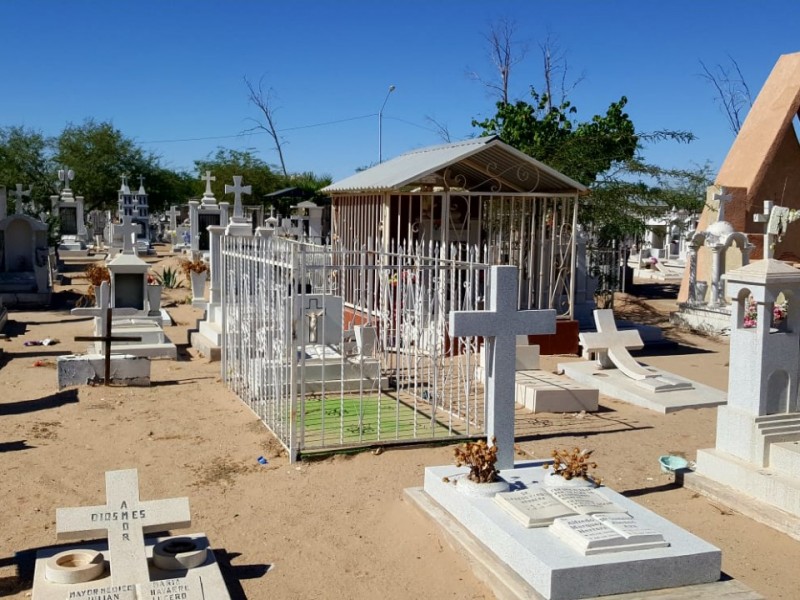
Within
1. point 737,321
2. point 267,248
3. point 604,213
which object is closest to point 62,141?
point 604,213

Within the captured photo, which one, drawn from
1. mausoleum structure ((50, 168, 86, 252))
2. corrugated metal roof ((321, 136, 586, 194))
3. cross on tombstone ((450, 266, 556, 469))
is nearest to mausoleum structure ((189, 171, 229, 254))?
mausoleum structure ((50, 168, 86, 252))

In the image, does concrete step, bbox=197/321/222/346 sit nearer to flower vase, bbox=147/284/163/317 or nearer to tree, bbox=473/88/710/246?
flower vase, bbox=147/284/163/317

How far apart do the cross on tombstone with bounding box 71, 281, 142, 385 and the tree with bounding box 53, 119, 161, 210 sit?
33.1 m

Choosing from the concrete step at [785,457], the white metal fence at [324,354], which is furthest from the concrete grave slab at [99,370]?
the concrete step at [785,457]

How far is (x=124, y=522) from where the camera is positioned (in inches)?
182

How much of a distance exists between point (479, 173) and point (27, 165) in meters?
36.2

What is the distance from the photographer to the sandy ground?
4.91 metres

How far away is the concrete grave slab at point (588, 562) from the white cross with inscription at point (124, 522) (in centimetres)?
180

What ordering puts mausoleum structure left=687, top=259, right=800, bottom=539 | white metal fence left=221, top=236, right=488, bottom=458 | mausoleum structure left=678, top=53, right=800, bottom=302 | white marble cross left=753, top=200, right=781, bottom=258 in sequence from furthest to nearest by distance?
mausoleum structure left=678, top=53, right=800, bottom=302, white marble cross left=753, top=200, right=781, bottom=258, white metal fence left=221, top=236, right=488, bottom=458, mausoleum structure left=687, top=259, right=800, bottom=539

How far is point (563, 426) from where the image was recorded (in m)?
8.45

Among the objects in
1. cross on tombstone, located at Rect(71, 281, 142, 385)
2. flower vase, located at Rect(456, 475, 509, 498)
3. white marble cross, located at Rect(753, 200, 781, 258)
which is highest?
white marble cross, located at Rect(753, 200, 781, 258)

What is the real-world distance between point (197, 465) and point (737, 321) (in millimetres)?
4627

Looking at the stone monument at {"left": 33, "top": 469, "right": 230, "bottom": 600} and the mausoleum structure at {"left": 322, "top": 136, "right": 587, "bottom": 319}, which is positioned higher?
the mausoleum structure at {"left": 322, "top": 136, "right": 587, "bottom": 319}

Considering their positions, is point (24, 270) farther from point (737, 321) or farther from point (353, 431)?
point (737, 321)
